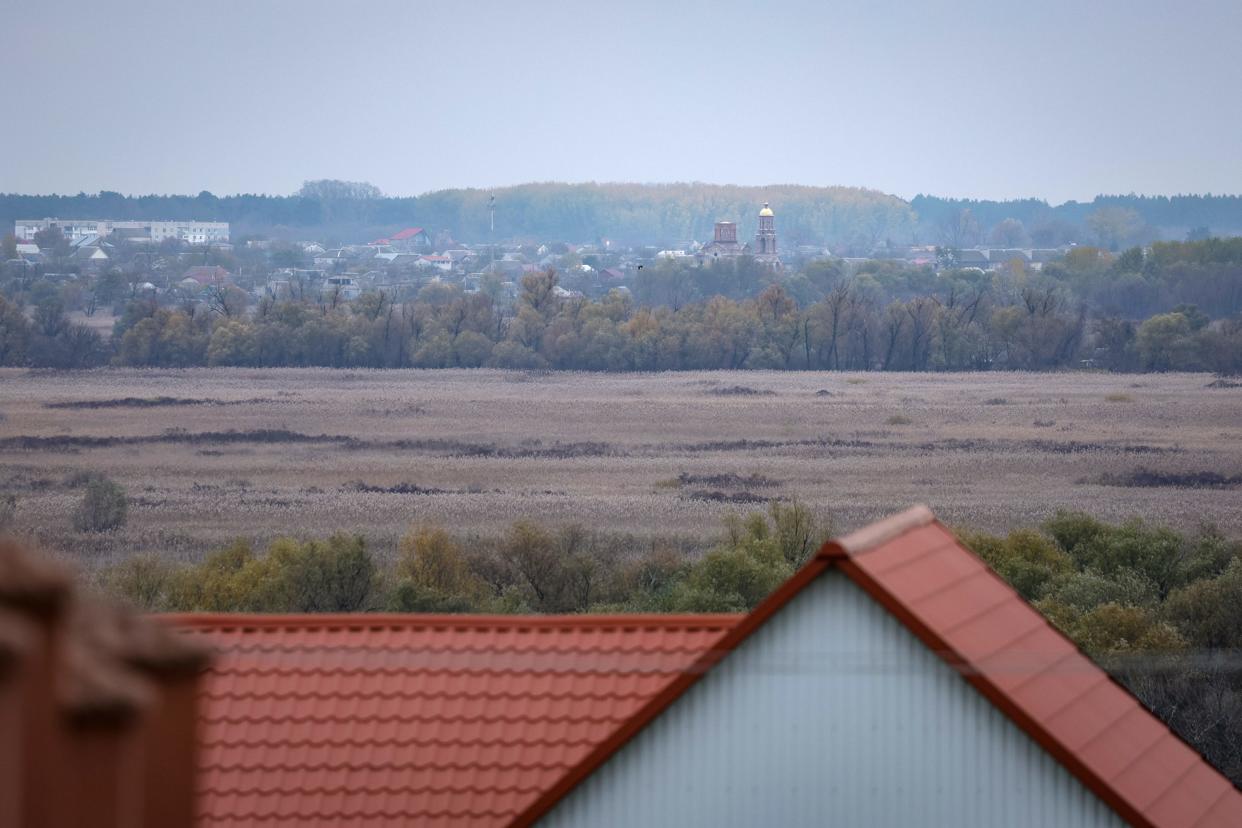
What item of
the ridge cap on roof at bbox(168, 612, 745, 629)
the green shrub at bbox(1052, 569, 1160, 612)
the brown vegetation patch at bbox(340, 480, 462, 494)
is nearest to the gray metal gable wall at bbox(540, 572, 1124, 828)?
the ridge cap on roof at bbox(168, 612, 745, 629)

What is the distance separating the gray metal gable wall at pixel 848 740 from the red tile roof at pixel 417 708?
499 millimetres

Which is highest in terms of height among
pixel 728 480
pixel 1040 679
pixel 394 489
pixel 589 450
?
pixel 1040 679

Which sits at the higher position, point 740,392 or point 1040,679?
point 1040,679

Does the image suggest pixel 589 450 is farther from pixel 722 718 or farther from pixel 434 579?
pixel 722 718

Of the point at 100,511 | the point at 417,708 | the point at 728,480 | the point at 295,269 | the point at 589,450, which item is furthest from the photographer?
the point at 295,269

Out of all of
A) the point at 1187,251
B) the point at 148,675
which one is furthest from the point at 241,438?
the point at 1187,251

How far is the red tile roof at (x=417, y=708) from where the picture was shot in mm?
5770

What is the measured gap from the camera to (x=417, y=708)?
238 inches

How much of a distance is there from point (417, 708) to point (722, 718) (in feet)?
4.42

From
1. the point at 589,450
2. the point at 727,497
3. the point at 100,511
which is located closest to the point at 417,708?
the point at 100,511

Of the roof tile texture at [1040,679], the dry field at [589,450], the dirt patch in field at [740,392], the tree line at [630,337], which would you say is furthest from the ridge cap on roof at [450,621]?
the tree line at [630,337]

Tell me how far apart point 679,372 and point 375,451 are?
118 ft

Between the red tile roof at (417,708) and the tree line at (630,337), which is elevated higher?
the red tile roof at (417,708)

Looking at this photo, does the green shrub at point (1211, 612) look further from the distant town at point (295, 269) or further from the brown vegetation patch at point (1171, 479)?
the distant town at point (295, 269)
